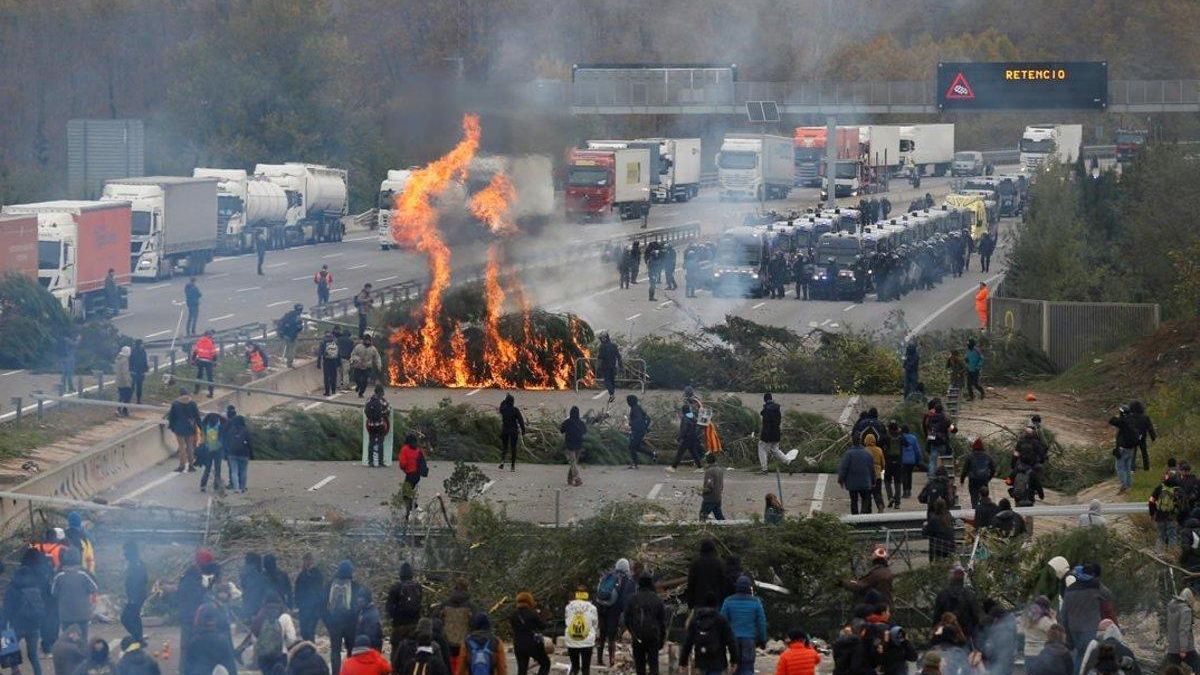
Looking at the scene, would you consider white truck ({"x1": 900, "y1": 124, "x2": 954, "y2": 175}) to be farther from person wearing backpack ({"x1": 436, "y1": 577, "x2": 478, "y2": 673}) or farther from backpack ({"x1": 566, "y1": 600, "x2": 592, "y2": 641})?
person wearing backpack ({"x1": 436, "y1": 577, "x2": 478, "y2": 673})

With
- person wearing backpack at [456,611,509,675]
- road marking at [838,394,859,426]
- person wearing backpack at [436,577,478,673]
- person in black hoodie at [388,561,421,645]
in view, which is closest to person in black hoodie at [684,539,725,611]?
person wearing backpack at [436,577,478,673]

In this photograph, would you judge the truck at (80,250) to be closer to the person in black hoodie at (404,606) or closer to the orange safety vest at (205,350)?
the orange safety vest at (205,350)

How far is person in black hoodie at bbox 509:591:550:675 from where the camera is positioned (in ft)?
59.1

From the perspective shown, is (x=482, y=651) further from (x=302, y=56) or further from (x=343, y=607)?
(x=302, y=56)

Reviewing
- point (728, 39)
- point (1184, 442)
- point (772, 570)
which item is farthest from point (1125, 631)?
point (728, 39)

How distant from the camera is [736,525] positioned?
22.6 m

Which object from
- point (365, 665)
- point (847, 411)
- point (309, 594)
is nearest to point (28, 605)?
point (309, 594)

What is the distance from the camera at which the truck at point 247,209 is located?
65750 mm

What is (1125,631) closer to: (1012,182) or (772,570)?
(772,570)

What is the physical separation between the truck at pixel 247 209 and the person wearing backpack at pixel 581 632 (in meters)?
46.6

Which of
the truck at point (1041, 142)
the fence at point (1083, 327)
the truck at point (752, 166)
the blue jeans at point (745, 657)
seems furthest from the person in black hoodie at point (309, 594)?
the truck at point (1041, 142)

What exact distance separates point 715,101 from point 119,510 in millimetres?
53964

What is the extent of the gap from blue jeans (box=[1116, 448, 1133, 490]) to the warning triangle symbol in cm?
4573

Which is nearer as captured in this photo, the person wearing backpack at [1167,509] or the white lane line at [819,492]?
the person wearing backpack at [1167,509]
